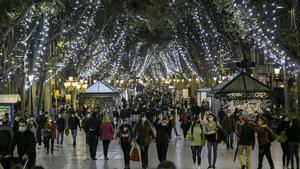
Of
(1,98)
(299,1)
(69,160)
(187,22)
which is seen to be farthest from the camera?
(187,22)

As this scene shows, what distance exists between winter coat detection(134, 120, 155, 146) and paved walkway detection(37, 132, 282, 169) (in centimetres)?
107

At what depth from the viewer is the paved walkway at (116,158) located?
19.5 m

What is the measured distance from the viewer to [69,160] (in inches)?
846

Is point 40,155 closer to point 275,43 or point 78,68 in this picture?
point 275,43

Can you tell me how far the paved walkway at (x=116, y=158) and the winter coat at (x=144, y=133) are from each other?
1.07m

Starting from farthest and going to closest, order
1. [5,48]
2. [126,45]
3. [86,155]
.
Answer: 1. [126,45]
2. [5,48]
3. [86,155]

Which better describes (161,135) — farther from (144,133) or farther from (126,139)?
(126,139)

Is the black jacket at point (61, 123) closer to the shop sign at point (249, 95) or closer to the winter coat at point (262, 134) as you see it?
the shop sign at point (249, 95)

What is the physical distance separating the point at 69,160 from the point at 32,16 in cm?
1323

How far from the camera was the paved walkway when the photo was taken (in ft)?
63.9

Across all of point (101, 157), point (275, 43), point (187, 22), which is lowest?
point (101, 157)

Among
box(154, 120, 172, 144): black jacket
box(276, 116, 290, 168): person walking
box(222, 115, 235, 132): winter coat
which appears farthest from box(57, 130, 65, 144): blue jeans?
box(276, 116, 290, 168): person walking

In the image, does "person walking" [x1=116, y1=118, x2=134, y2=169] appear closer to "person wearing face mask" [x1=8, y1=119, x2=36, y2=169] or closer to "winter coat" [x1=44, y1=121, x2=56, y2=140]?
"person wearing face mask" [x1=8, y1=119, x2=36, y2=169]

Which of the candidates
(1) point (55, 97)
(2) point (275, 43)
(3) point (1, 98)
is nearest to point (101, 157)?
(3) point (1, 98)
